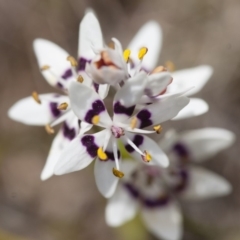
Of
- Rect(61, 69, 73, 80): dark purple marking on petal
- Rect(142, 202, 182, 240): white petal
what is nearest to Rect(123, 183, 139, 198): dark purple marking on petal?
Rect(142, 202, 182, 240): white petal

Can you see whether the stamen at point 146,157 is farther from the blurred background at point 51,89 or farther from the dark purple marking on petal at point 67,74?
the blurred background at point 51,89

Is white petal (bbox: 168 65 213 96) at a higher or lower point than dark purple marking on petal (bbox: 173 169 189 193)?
higher

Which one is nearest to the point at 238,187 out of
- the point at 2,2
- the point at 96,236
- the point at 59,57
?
the point at 96,236

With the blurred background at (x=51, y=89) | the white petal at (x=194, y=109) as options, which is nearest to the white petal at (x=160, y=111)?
the white petal at (x=194, y=109)

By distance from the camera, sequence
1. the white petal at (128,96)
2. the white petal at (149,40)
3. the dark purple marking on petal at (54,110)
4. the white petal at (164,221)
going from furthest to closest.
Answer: the white petal at (164,221), the white petal at (149,40), the dark purple marking on petal at (54,110), the white petal at (128,96)

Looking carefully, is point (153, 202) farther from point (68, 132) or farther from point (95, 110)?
point (95, 110)

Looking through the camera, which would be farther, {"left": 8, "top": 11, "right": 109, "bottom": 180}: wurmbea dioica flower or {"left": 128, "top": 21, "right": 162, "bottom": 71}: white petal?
{"left": 128, "top": 21, "right": 162, "bottom": 71}: white petal

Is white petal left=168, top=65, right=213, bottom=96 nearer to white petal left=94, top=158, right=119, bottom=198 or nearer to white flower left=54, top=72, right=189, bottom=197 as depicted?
white flower left=54, top=72, right=189, bottom=197

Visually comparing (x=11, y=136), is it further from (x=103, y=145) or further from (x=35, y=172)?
(x=103, y=145)
